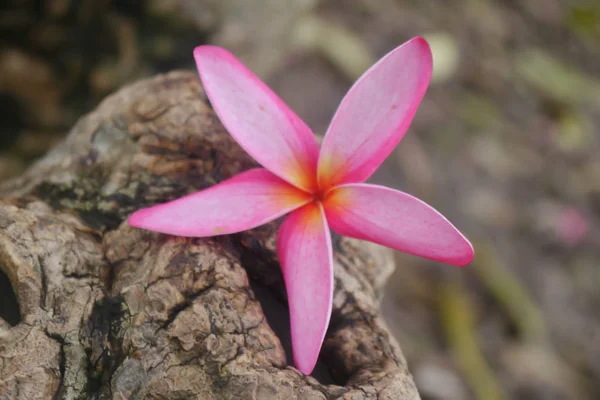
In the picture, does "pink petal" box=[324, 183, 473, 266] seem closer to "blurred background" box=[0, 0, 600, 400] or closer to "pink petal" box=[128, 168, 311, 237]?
"pink petal" box=[128, 168, 311, 237]

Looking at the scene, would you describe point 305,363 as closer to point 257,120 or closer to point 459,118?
point 257,120

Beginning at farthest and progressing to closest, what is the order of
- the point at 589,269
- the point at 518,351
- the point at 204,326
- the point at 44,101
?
1. the point at 589,269
2. the point at 518,351
3. the point at 44,101
4. the point at 204,326

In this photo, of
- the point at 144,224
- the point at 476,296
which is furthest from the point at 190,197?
the point at 476,296

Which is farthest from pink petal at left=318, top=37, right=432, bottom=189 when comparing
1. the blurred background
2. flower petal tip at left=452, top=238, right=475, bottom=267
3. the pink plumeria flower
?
the blurred background

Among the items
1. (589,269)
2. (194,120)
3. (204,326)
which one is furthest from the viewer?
(589,269)

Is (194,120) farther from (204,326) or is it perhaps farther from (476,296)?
(476,296)

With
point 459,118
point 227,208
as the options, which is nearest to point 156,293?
point 227,208
